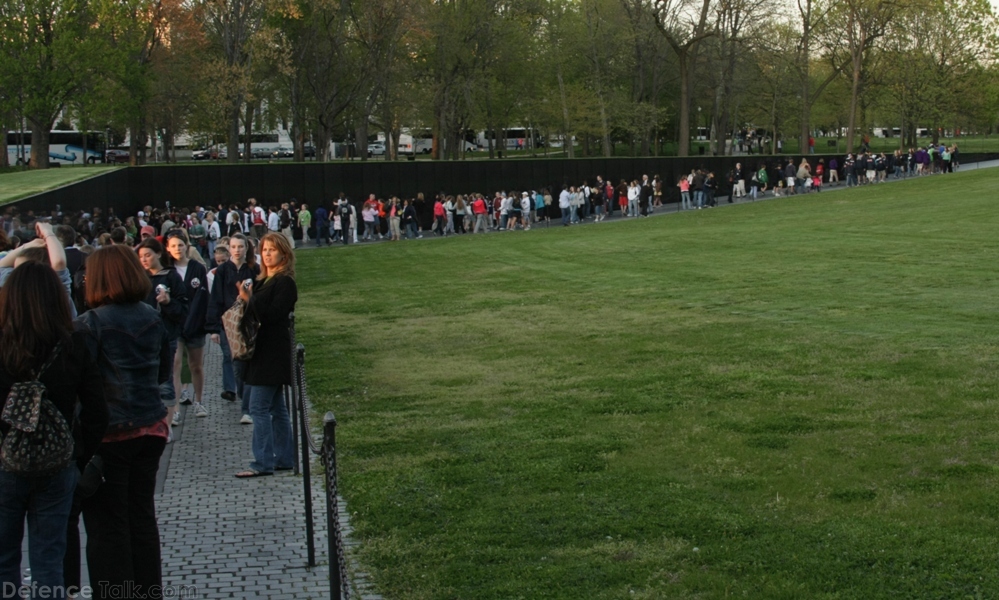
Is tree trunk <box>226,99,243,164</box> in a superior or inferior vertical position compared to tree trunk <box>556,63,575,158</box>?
inferior

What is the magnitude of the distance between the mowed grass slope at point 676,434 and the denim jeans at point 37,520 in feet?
5.93

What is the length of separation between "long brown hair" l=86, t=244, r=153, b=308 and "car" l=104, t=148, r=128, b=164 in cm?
7901

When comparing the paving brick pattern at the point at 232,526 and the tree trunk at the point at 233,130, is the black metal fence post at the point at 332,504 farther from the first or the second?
the tree trunk at the point at 233,130

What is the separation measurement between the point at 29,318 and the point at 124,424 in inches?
35.2

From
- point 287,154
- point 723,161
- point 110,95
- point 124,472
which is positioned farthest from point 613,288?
point 287,154

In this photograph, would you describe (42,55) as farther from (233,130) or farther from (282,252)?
(282,252)

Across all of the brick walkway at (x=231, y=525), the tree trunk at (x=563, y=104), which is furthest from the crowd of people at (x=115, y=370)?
the tree trunk at (x=563, y=104)

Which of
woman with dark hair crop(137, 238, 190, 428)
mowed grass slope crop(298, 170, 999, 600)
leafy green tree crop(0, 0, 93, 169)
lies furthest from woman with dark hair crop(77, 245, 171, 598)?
leafy green tree crop(0, 0, 93, 169)

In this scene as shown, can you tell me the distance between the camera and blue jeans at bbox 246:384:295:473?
8.50m

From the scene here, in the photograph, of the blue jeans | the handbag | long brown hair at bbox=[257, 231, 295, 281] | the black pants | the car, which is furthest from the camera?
the car

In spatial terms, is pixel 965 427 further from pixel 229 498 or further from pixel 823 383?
pixel 229 498

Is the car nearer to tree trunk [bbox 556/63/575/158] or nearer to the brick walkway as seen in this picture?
tree trunk [bbox 556/63/575/158]

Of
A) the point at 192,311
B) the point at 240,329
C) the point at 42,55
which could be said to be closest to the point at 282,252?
the point at 240,329

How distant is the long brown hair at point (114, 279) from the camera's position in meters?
5.38
